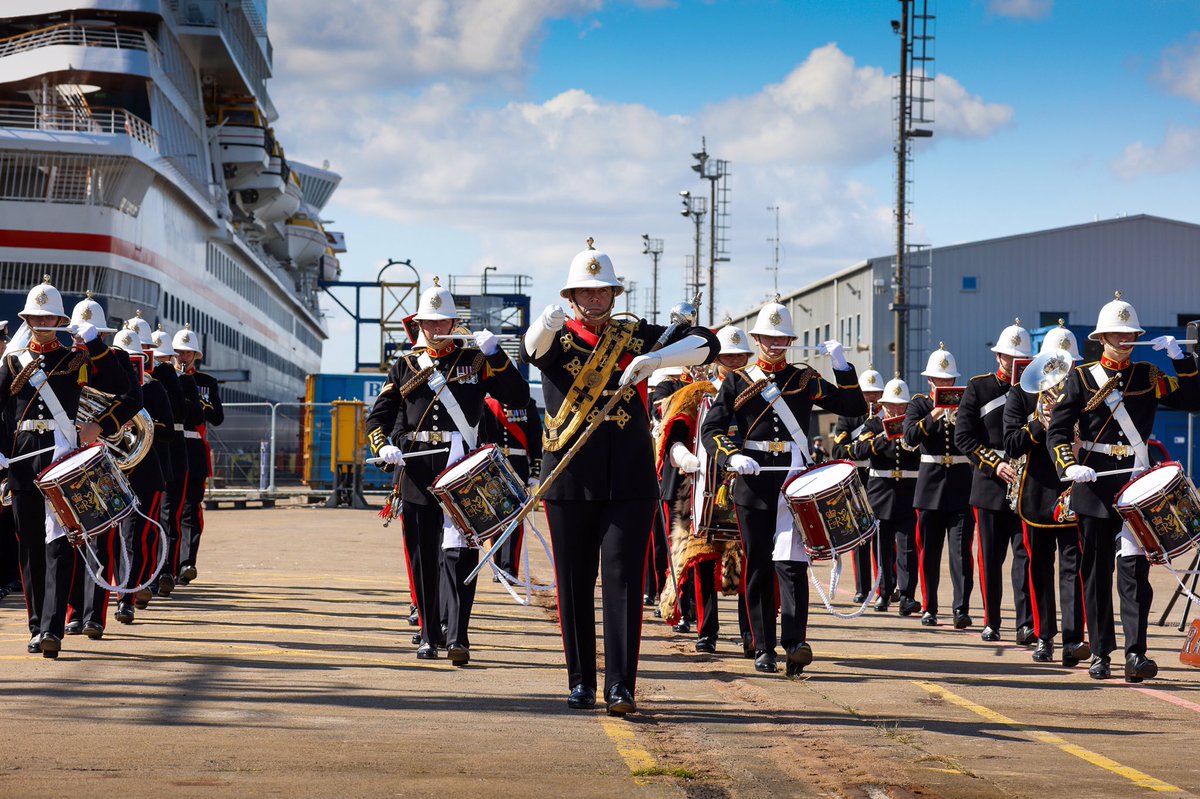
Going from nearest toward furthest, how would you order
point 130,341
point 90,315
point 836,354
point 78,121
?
1. point 836,354
2. point 90,315
3. point 130,341
4. point 78,121

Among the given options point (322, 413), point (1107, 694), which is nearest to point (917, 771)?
point (1107, 694)

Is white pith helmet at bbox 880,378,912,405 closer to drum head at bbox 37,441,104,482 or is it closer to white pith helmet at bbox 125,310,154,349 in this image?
white pith helmet at bbox 125,310,154,349

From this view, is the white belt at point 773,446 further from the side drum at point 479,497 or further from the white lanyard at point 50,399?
the white lanyard at point 50,399

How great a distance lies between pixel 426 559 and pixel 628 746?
352 cm

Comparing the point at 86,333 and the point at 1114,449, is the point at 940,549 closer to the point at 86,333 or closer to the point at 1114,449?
the point at 1114,449

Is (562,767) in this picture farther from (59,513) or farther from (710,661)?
(59,513)

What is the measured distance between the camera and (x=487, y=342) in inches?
389

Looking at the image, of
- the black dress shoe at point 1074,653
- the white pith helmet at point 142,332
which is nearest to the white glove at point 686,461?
the black dress shoe at point 1074,653

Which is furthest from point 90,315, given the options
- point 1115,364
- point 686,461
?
point 1115,364

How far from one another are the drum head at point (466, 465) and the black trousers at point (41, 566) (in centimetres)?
244

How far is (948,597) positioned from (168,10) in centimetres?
4732

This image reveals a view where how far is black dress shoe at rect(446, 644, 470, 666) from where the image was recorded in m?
9.52

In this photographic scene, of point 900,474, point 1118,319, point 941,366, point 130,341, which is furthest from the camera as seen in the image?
point 900,474

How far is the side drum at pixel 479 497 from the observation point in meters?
9.40
